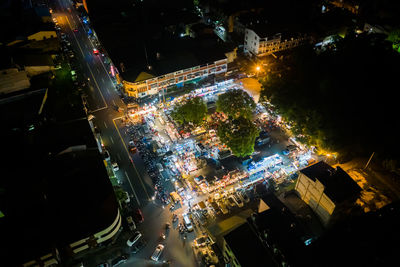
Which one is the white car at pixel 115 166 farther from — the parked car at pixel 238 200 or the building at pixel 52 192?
the parked car at pixel 238 200

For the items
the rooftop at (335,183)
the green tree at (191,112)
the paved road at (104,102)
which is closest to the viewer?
the rooftop at (335,183)

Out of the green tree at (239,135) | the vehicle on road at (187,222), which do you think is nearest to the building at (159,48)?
the green tree at (239,135)

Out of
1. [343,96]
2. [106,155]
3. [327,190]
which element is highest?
[343,96]

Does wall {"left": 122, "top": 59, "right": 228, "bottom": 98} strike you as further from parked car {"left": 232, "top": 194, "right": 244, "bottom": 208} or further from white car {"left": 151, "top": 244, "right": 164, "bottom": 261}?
white car {"left": 151, "top": 244, "right": 164, "bottom": 261}

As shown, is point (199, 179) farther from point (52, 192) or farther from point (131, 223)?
point (52, 192)

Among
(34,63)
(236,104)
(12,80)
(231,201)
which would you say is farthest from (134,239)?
(34,63)

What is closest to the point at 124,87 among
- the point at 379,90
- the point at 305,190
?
the point at 305,190
